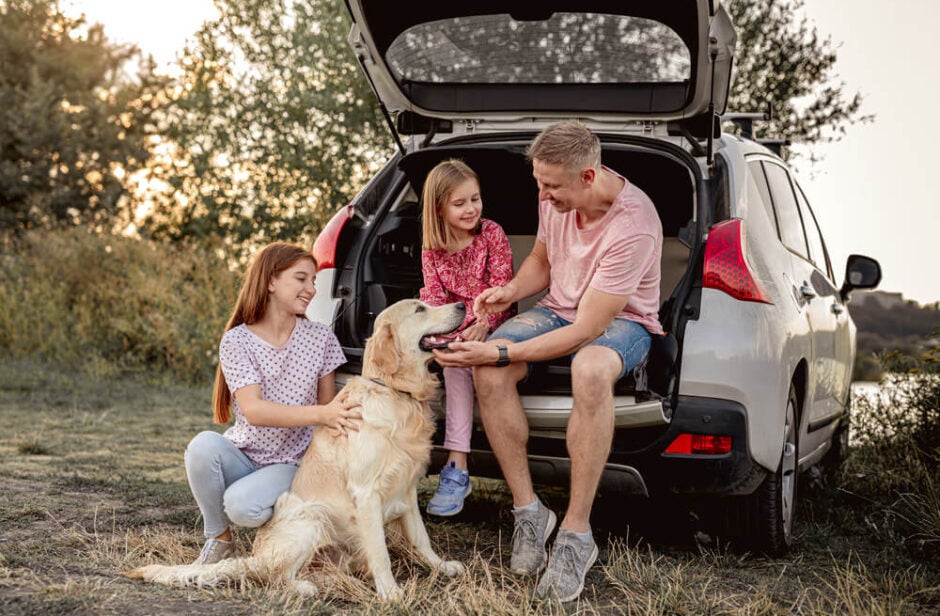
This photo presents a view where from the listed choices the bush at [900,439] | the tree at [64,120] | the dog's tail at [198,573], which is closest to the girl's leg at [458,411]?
the dog's tail at [198,573]

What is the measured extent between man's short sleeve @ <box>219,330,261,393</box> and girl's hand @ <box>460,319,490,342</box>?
83cm

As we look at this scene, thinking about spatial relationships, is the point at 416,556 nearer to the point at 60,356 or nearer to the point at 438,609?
the point at 438,609

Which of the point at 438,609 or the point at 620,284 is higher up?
the point at 620,284

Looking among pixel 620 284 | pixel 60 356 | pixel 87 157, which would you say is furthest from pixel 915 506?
pixel 87 157

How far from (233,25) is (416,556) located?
12.7 metres

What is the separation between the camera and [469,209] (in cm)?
408

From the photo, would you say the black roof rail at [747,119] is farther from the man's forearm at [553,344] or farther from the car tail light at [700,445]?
the car tail light at [700,445]

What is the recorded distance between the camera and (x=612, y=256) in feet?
11.9

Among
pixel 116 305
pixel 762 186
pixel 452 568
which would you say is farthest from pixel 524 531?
pixel 116 305

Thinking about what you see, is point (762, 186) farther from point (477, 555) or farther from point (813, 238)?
point (477, 555)

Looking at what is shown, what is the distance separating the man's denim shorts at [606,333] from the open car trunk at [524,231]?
3.1 inches

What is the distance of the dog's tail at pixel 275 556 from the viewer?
10.7 ft

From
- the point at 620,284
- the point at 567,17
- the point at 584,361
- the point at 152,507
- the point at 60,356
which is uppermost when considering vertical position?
the point at 567,17

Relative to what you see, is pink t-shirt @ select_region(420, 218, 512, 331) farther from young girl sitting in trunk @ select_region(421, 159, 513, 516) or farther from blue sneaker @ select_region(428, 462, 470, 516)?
blue sneaker @ select_region(428, 462, 470, 516)
